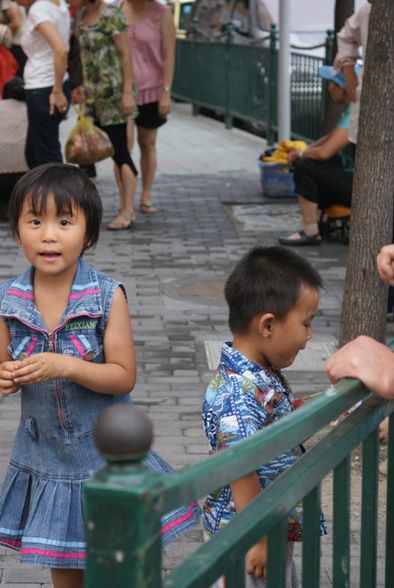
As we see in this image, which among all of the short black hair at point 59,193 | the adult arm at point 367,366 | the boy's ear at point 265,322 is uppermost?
the short black hair at point 59,193

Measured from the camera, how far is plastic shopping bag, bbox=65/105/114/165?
30.3 ft

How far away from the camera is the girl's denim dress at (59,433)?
3.07m

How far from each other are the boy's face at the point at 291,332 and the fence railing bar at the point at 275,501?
22.7 inches

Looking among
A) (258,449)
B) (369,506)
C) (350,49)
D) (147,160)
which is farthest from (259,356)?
(147,160)

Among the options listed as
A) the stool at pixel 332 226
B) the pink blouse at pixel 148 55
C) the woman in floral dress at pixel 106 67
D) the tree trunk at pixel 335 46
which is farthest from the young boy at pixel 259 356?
the tree trunk at pixel 335 46

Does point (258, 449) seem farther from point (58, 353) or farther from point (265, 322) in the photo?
point (58, 353)

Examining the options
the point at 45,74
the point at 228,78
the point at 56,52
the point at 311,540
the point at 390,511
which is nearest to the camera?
the point at 311,540

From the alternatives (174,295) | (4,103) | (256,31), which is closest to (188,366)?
(174,295)

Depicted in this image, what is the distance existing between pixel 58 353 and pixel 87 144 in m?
6.34

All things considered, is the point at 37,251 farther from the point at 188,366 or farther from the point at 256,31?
the point at 256,31

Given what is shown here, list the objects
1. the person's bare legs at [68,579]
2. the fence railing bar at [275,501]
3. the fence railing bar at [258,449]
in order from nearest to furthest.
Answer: the fence railing bar at [258,449] → the fence railing bar at [275,501] → the person's bare legs at [68,579]

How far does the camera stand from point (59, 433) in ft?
10.2

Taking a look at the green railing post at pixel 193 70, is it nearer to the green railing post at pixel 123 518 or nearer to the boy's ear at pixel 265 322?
the boy's ear at pixel 265 322

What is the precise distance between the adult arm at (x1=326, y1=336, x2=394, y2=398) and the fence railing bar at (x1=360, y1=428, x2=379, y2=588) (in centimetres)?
13
